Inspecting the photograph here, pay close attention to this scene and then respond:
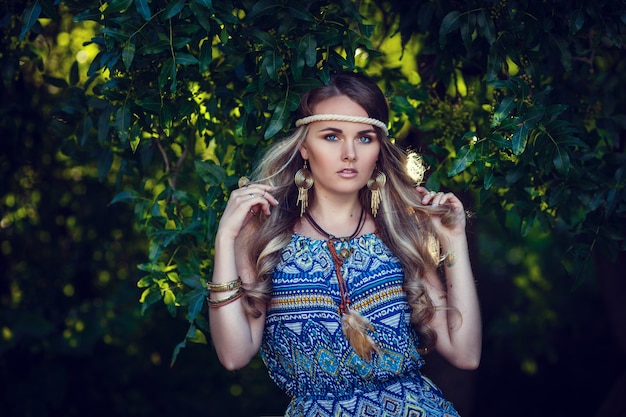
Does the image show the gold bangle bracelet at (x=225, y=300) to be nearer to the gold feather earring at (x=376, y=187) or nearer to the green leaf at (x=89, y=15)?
the gold feather earring at (x=376, y=187)

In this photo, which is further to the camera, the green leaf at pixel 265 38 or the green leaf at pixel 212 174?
the green leaf at pixel 212 174

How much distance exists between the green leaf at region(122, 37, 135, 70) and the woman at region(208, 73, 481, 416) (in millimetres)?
531

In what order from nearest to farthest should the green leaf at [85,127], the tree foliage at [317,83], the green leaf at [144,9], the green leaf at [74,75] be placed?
1. the green leaf at [144,9]
2. the tree foliage at [317,83]
3. the green leaf at [85,127]
4. the green leaf at [74,75]

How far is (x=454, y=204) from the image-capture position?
8.61 ft

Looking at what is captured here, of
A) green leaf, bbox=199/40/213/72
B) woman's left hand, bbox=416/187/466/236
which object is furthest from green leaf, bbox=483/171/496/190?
green leaf, bbox=199/40/213/72

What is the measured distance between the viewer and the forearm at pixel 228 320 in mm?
2420

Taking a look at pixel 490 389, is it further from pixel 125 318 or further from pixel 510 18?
pixel 510 18

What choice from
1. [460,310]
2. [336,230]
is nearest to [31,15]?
[336,230]

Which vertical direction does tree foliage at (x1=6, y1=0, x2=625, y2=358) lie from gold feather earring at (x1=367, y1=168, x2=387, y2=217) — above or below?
above

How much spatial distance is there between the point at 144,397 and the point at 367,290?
287 centimetres

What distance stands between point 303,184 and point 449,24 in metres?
0.75

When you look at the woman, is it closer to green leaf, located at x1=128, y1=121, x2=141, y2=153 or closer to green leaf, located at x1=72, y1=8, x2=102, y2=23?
green leaf, located at x1=128, y1=121, x2=141, y2=153

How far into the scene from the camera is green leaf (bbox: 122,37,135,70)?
246cm

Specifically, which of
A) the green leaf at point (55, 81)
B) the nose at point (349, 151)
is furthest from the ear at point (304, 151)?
the green leaf at point (55, 81)
